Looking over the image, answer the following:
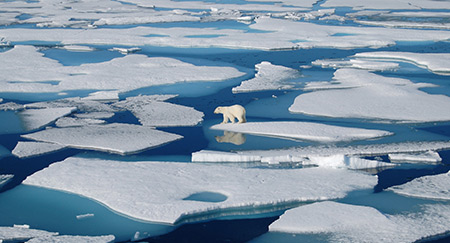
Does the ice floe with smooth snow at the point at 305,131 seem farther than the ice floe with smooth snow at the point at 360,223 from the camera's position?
Yes

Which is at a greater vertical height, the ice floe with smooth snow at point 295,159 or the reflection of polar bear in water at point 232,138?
the ice floe with smooth snow at point 295,159

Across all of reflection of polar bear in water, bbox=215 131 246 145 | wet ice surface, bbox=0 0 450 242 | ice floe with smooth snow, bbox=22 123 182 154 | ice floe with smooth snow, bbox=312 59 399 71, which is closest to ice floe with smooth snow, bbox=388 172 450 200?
wet ice surface, bbox=0 0 450 242

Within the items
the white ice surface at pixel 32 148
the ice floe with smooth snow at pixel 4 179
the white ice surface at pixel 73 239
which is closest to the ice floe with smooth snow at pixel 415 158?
the white ice surface at pixel 73 239

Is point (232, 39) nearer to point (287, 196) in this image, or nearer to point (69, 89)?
point (69, 89)

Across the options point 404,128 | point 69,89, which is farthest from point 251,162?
point 69,89

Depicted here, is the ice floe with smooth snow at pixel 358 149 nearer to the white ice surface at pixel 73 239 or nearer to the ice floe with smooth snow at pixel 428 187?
the ice floe with smooth snow at pixel 428 187
